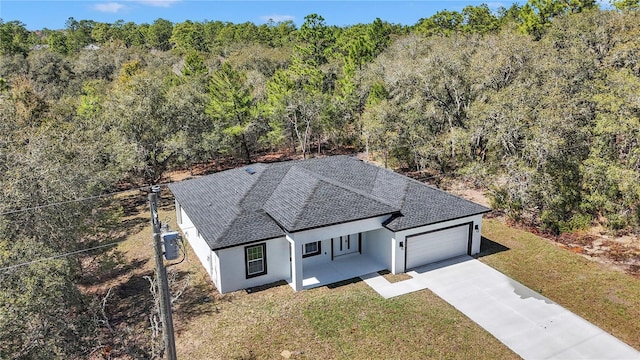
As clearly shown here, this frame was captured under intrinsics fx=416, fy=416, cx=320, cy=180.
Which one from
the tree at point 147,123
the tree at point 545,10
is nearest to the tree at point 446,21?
the tree at point 545,10

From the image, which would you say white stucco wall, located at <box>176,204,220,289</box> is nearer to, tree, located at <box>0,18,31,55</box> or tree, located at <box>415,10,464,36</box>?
tree, located at <box>415,10,464,36</box>

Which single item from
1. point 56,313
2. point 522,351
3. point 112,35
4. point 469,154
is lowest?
point 522,351

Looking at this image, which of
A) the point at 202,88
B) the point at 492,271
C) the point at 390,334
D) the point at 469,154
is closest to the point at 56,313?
the point at 390,334

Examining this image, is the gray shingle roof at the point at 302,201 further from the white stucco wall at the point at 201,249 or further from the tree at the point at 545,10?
the tree at the point at 545,10

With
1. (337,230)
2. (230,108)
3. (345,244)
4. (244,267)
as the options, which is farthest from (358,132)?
(244,267)

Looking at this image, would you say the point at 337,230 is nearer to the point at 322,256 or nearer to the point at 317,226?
the point at 317,226

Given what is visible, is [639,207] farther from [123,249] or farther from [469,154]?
[123,249]
